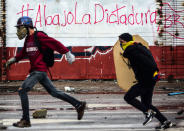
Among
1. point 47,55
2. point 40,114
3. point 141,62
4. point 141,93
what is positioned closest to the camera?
point 141,62

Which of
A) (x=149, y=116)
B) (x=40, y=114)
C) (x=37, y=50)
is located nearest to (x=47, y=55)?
(x=37, y=50)

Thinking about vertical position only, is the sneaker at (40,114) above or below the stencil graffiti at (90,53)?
below

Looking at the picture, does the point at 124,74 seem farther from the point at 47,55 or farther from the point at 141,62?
the point at 47,55

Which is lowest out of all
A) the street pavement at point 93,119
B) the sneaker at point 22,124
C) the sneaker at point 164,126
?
the street pavement at point 93,119

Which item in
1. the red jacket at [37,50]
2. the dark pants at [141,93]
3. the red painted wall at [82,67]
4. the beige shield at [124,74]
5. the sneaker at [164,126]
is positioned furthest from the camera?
the red painted wall at [82,67]

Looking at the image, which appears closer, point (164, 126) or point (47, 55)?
point (164, 126)

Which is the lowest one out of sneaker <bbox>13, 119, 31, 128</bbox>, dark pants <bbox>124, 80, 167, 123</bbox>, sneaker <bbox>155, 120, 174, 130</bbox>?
sneaker <bbox>155, 120, 174, 130</bbox>

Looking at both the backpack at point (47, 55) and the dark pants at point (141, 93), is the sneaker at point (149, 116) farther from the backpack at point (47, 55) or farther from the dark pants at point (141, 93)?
the backpack at point (47, 55)

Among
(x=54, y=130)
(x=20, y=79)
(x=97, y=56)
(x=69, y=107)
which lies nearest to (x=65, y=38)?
(x=97, y=56)

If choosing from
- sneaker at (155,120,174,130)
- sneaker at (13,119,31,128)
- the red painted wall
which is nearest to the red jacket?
sneaker at (13,119,31,128)

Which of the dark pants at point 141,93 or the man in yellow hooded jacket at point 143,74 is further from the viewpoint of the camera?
the dark pants at point 141,93

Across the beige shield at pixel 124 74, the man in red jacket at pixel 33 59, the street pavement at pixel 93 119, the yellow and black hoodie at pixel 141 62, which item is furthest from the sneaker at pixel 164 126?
the man in red jacket at pixel 33 59

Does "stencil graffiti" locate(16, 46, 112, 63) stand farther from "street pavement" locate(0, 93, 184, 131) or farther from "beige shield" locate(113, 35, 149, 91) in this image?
"beige shield" locate(113, 35, 149, 91)

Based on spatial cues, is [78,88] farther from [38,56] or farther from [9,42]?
[38,56]
